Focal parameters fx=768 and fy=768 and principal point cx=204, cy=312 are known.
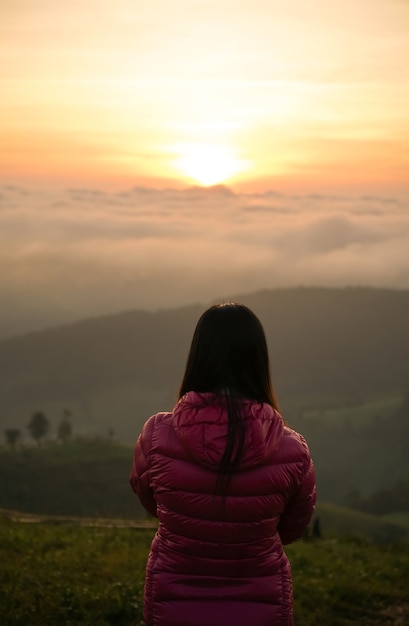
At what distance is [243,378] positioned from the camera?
368cm

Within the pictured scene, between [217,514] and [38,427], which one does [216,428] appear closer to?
[217,514]

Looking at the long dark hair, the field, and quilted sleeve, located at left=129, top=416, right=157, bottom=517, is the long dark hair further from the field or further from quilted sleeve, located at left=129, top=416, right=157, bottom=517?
the field

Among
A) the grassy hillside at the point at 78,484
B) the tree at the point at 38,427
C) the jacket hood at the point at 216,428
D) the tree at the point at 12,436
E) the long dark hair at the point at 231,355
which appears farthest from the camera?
the tree at the point at 38,427

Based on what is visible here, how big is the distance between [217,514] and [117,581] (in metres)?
6.16

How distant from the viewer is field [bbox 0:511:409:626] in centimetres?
779

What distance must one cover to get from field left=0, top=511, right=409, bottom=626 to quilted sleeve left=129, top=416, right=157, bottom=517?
4184mm

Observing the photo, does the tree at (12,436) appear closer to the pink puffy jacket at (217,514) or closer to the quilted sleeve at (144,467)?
the quilted sleeve at (144,467)

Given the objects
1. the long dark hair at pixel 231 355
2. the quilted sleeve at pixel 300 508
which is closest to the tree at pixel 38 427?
the quilted sleeve at pixel 300 508

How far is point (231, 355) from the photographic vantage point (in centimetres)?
367

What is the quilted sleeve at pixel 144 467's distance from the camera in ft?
12.2

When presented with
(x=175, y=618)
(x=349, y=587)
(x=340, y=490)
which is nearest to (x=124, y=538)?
(x=349, y=587)

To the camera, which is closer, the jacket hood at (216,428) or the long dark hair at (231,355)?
the jacket hood at (216,428)

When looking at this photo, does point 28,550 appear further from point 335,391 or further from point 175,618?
point 335,391

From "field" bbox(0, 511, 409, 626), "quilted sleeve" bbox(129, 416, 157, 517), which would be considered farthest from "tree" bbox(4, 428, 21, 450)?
"quilted sleeve" bbox(129, 416, 157, 517)
